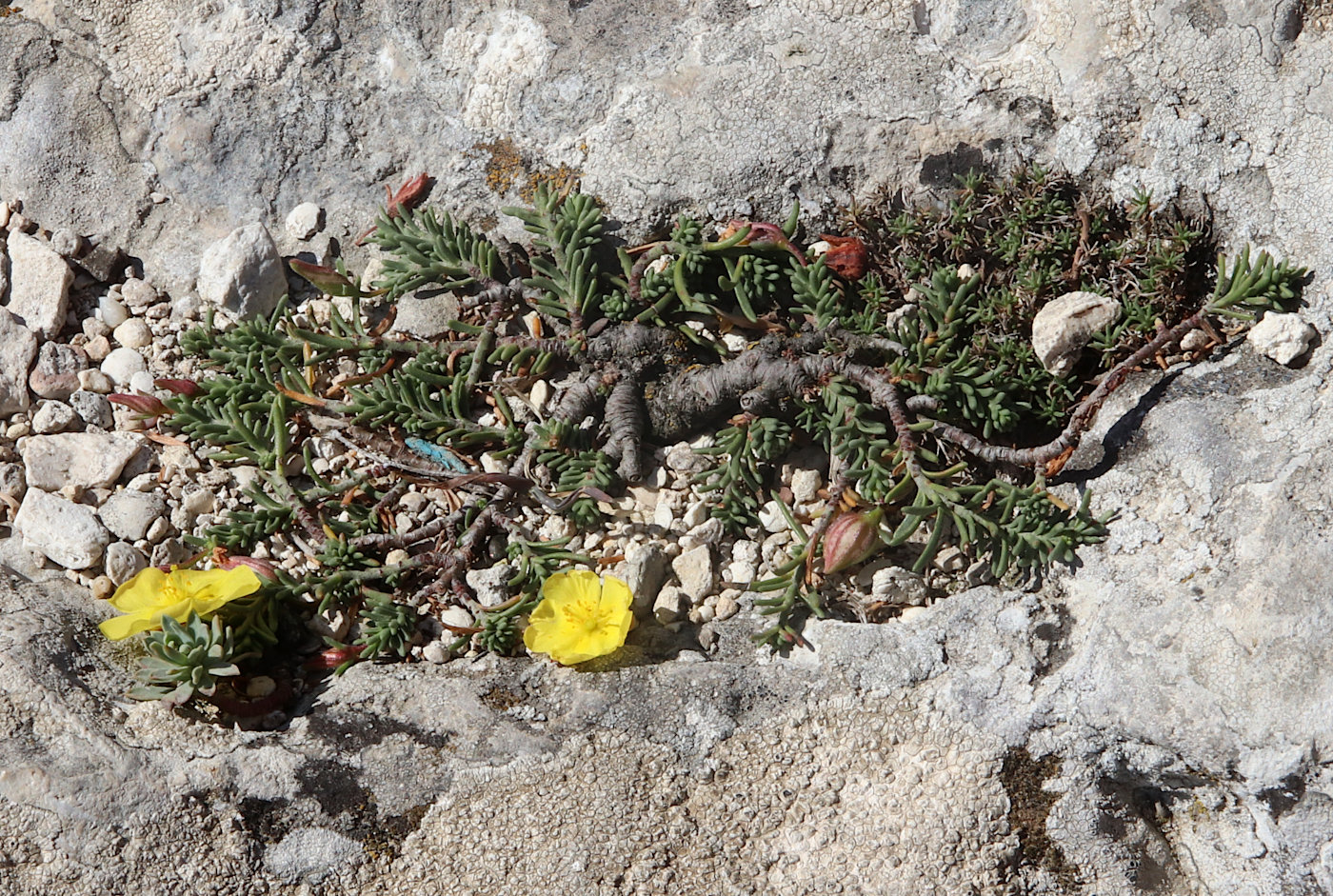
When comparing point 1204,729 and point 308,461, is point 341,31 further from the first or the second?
point 1204,729

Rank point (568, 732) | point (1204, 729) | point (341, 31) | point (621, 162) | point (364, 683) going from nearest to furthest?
point (1204, 729) < point (568, 732) < point (364, 683) < point (621, 162) < point (341, 31)

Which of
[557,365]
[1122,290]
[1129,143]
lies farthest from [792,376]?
[1129,143]

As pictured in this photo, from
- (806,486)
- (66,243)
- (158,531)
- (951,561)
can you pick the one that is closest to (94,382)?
(66,243)

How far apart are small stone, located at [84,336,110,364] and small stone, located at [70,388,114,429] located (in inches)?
8.1

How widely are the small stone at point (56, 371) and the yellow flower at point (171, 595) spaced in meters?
1.11

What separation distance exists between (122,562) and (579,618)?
5.65 ft

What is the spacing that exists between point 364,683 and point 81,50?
3194 mm

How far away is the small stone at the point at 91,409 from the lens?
4125mm

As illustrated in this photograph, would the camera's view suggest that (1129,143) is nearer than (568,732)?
No

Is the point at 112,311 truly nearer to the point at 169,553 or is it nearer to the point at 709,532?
the point at 169,553

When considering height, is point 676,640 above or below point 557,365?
below

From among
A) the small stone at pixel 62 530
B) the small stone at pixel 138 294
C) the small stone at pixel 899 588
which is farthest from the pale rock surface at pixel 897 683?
the small stone at pixel 138 294

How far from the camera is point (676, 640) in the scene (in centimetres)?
358

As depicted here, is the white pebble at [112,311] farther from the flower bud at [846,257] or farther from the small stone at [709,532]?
the flower bud at [846,257]
